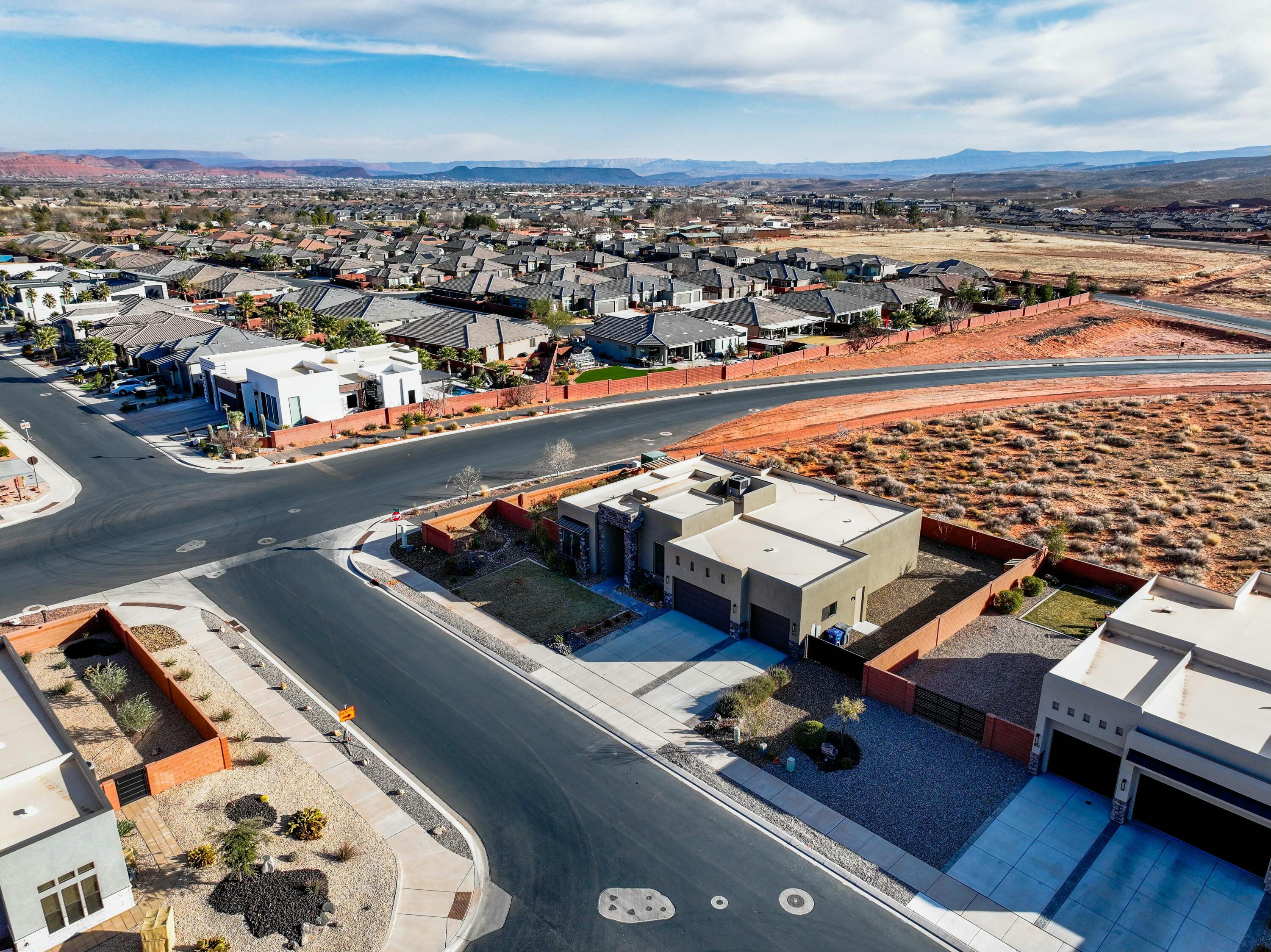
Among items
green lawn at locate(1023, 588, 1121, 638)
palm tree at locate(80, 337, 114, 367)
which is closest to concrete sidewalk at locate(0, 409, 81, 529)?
palm tree at locate(80, 337, 114, 367)

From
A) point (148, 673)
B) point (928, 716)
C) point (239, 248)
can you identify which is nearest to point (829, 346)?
point (928, 716)

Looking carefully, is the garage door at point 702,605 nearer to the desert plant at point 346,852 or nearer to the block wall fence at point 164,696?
the desert plant at point 346,852

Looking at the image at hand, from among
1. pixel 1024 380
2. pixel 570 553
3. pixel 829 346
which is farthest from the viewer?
pixel 829 346

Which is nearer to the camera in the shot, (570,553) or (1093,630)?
(1093,630)

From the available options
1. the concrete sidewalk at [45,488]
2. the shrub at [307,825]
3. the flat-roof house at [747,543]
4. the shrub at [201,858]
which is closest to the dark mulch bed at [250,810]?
the shrub at [307,825]

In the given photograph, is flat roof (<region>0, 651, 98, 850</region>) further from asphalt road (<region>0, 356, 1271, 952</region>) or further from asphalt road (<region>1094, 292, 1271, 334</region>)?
asphalt road (<region>1094, 292, 1271, 334</region>)

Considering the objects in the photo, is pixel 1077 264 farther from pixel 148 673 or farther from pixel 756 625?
pixel 148 673

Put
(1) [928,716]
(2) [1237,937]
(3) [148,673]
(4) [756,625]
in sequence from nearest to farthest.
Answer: (2) [1237,937]
(1) [928,716]
(3) [148,673]
(4) [756,625]
